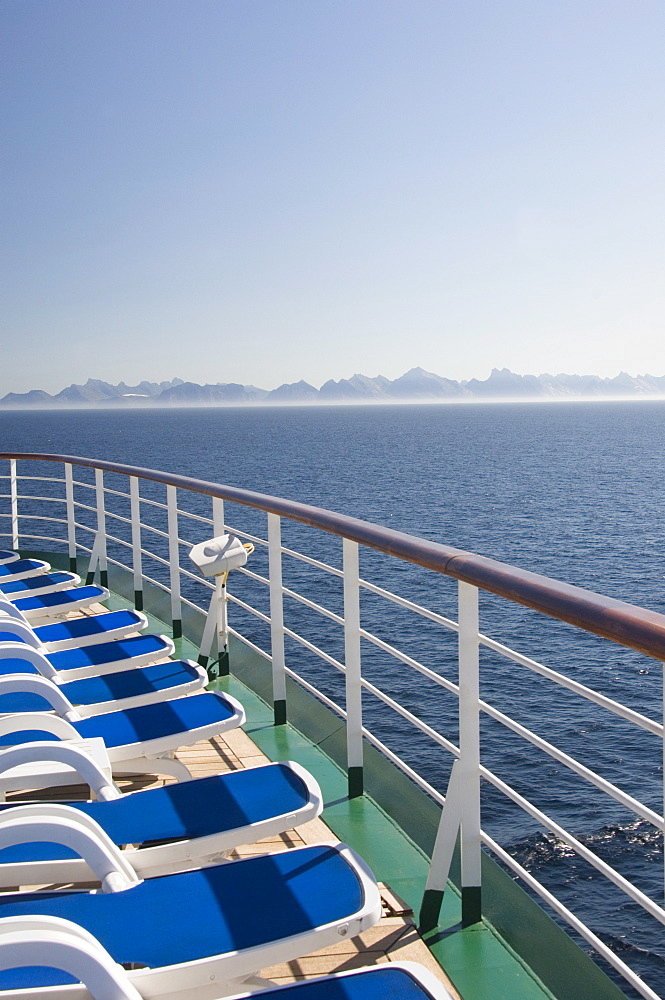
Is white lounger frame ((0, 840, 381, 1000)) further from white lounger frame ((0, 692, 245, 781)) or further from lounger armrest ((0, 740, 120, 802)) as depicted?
white lounger frame ((0, 692, 245, 781))

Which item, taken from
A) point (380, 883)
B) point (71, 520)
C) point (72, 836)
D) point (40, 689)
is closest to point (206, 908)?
point (72, 836)

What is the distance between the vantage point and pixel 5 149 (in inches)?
1545

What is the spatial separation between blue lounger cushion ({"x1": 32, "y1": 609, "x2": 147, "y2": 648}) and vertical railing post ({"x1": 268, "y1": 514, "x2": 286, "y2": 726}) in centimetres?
85

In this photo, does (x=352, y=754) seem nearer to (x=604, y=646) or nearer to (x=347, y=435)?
(x=604, y=646)

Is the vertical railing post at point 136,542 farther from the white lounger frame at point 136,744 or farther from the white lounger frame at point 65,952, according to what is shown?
the white lounger frame at point 65,952

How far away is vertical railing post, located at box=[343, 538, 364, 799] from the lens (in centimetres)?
268

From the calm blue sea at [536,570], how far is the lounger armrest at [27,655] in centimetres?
704

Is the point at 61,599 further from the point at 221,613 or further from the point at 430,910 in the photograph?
the point at 430,910

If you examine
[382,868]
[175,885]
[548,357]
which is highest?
[548,357]

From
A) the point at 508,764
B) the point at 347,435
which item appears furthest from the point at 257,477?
the point at 347,435

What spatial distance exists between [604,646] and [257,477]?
4110 cm

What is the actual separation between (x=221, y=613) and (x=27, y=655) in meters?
1.13

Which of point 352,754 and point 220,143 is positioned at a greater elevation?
point 220,143

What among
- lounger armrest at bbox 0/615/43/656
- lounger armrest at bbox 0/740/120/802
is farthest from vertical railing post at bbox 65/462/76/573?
lounger armrest at bbox 0/740/120/802
